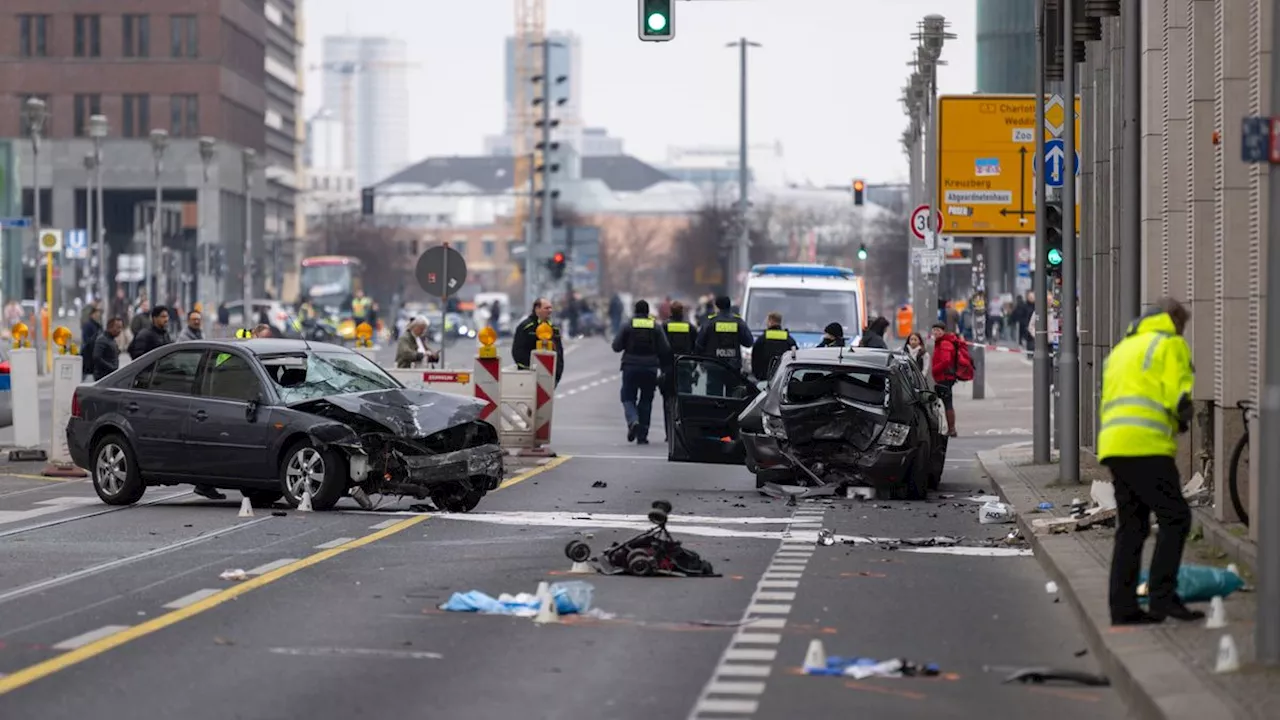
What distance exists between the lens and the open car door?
24.3 meters

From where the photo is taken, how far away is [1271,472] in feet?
33.1

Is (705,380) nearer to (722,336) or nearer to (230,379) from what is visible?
(230,379)

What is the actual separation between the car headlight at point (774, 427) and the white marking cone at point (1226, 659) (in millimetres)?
12134

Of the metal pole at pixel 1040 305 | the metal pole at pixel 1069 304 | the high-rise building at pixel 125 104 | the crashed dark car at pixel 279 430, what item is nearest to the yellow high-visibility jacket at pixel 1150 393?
the crashed dark car at pixel 279 430

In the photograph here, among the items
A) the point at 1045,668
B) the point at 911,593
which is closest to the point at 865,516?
the point at 911,593

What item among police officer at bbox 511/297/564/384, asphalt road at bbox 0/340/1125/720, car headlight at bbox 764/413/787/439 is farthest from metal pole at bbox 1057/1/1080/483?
police officer at bbox 511/297/564/384

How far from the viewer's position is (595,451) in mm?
29906

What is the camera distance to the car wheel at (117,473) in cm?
2089

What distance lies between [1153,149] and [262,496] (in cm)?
911

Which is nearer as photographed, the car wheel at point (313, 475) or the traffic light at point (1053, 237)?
the car wheel at point (313, 475)

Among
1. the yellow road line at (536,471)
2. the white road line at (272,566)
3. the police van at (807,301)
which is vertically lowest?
the yellow road line at (536,471)

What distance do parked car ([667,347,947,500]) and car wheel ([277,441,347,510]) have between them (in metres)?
4.34

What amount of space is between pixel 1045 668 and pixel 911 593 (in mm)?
3383

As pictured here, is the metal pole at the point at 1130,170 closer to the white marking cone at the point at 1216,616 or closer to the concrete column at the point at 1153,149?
the concrete column at the point at 1153,149
